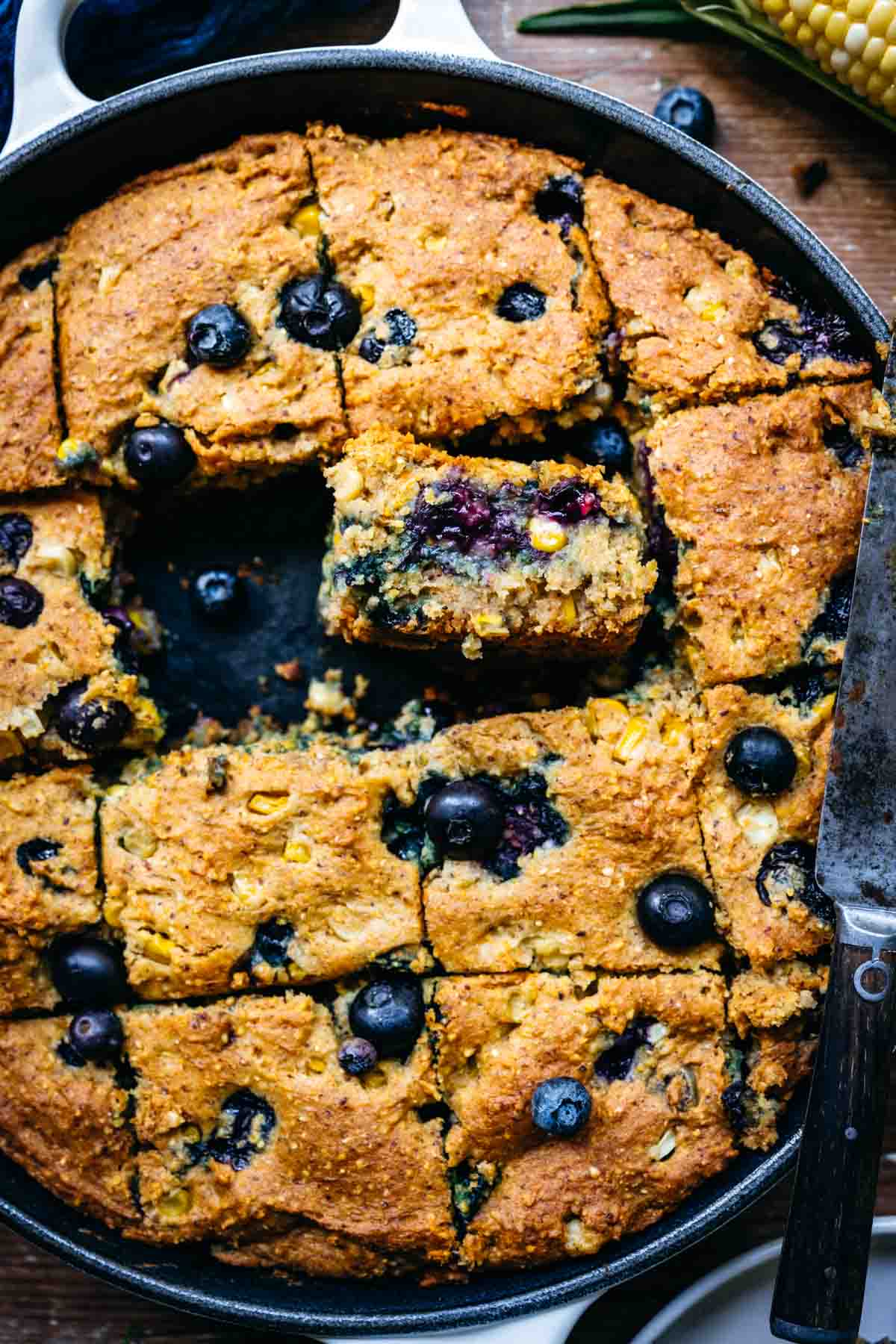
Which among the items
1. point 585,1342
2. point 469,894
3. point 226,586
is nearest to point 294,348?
point 226,586

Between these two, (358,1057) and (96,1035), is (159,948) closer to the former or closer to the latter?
(96,1035)

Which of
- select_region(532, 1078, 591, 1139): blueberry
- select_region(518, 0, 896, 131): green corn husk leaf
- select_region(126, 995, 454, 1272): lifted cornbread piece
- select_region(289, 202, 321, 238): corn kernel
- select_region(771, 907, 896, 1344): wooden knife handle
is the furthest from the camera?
select_region(518, 0, 896, 131): green corn husk leaf

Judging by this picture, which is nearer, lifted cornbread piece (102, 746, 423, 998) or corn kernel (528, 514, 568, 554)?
corn kernel (528, 514, 568, 554)

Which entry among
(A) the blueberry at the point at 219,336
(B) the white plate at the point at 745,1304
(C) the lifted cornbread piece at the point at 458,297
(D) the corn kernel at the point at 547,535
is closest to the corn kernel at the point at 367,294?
(C) the lifted cornbread piece at the point at 458,297

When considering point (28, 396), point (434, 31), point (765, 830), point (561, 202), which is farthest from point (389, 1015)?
point (434, 31)

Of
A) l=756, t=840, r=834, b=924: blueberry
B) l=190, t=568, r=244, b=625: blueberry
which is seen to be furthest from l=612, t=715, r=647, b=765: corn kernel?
l=190, t=568, r=244, b=625: blueberry

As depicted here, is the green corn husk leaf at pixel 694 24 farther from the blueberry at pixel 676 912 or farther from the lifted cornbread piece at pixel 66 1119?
the lifted cornbread piece at pixel 66 1119

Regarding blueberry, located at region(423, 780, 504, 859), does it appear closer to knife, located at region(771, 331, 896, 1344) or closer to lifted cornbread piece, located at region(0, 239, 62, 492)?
knife, located at region(771, 331, 896, 1344)
